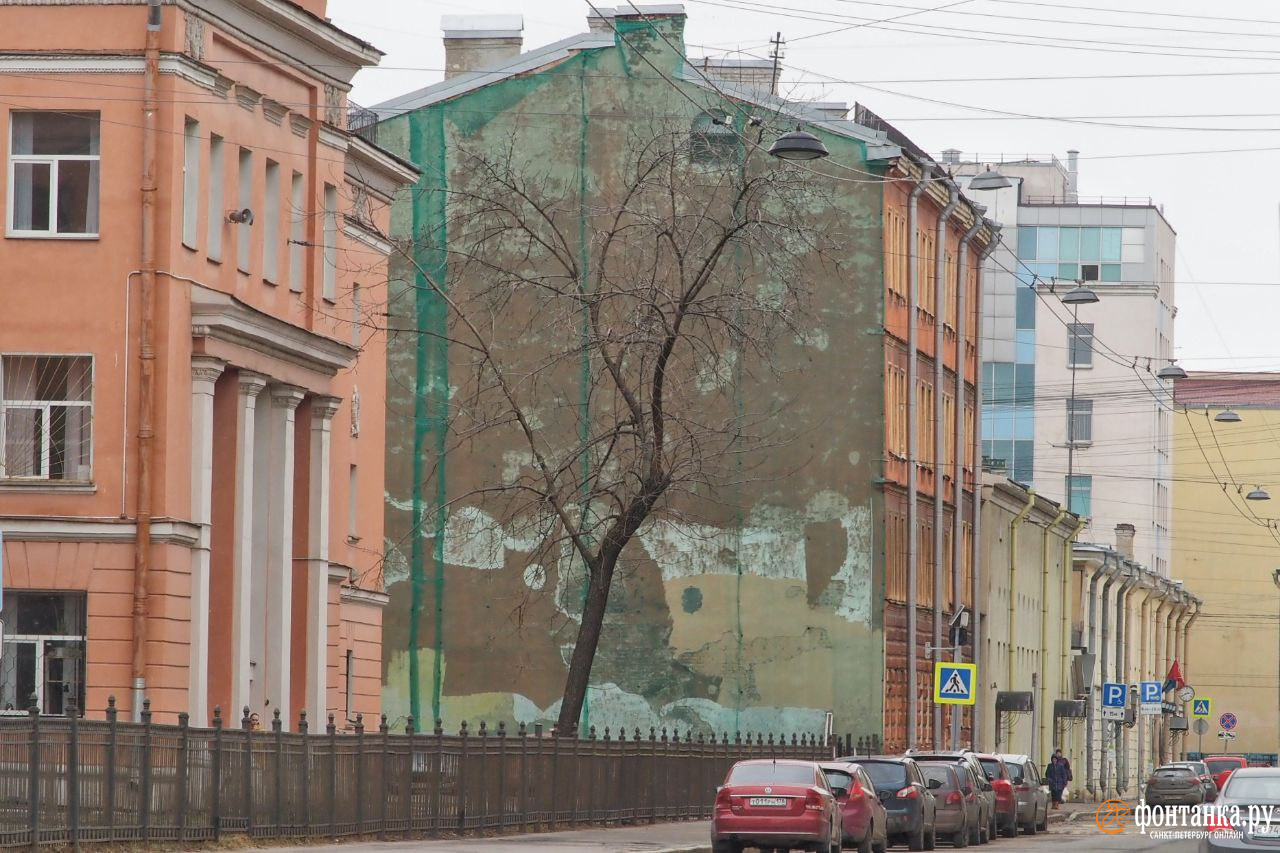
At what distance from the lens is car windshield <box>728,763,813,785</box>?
28672 mm

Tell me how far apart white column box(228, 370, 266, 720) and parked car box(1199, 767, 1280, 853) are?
15.7 metres

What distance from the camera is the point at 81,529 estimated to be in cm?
3275

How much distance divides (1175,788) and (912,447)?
12.4 metres

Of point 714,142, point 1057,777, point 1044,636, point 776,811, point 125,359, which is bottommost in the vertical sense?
point 1057,777

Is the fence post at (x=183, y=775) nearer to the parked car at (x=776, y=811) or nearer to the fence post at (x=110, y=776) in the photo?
the fence post at (x=110, y=776)

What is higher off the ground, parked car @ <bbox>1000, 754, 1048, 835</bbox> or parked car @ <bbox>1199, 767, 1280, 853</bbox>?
parked car @ <bbox>1199, 767, 1280, 853</bbox>

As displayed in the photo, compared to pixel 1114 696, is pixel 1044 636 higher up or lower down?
higher up

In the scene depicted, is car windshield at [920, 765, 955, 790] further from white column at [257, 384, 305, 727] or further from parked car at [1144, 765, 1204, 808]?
parked car at [1144, 765, 1204, 808]

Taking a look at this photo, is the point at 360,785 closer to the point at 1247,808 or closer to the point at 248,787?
the point at 248,787

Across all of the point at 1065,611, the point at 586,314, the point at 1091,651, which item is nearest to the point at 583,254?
the point at 586,314

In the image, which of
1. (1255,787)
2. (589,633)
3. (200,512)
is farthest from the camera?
(589,633)

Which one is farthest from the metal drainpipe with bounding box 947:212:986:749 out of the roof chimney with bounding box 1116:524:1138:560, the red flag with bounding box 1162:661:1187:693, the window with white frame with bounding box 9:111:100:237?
the roof chimney with bounding box 1116:524:1138:560

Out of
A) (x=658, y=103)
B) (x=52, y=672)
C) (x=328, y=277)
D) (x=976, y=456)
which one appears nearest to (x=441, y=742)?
(x=52, y=672)

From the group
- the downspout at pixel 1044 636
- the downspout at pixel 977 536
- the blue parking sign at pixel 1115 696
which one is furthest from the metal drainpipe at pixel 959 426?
the downspout at pixel 1044 636
